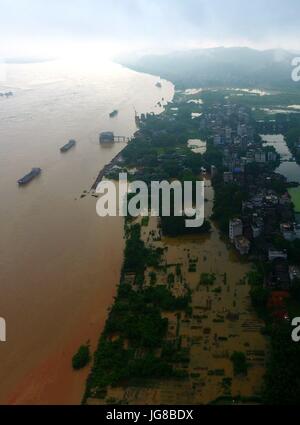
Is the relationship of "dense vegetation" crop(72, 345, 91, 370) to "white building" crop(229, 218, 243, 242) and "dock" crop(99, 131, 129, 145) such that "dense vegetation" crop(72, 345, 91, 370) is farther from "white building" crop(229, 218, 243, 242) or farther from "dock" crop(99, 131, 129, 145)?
"dock" crop(99, 131, 129, 145)

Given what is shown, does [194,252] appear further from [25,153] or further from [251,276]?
[25,153]

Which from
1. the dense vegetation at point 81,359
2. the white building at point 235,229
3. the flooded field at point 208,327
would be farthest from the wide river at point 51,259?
the white building at point 235,229

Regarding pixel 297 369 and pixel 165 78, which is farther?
pixel 165 78

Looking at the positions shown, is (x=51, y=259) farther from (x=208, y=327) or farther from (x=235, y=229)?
(x=235, y=229)

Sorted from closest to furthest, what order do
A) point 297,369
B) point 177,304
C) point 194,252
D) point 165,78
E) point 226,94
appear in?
1. point 297,369
2. point 177,304
3. point 194,252
4. point 226,94
5. point 165,78

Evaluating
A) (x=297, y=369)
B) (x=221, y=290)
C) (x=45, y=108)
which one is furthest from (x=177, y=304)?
(x=45, y=108)

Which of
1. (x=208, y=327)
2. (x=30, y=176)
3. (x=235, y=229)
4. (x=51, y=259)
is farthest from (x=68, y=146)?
(x=208, y=327)
